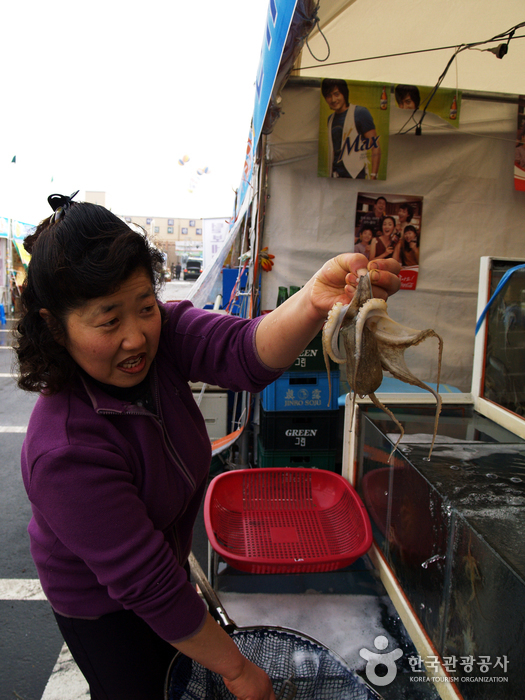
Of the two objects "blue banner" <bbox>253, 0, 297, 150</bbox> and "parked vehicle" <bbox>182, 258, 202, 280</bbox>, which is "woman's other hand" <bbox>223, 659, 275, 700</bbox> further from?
"parked vehicle" <bbox>182, 258, 202, 280</bbox>

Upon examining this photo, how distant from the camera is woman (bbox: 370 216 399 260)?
4578mm

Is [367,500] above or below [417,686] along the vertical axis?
above

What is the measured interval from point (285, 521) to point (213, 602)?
97 centimetres

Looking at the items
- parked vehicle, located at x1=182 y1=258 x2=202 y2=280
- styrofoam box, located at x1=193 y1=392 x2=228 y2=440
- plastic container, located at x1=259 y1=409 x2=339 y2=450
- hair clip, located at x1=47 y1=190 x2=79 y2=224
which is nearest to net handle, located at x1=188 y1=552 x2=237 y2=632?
hair clip, located at x1=47 y1=190 x2=79 y2=224

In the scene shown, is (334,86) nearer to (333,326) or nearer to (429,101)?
(429,101)

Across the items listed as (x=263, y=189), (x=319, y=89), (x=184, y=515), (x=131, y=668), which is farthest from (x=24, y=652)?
(x=319, y=89)

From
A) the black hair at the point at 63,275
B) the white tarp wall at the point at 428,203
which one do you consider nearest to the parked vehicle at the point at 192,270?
the white tarp wall at the point at 428,203

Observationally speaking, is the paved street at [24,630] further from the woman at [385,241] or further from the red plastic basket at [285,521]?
the woman at [385,241]

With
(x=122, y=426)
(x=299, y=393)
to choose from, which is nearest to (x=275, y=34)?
(x=122, y=426)

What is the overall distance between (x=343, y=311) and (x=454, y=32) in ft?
11.7

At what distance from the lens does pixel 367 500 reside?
2.38m

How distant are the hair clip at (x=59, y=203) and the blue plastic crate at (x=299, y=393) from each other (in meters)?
2.72

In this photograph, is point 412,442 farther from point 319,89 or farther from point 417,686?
point 319,89

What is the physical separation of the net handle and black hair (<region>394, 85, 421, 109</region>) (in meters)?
4.43
